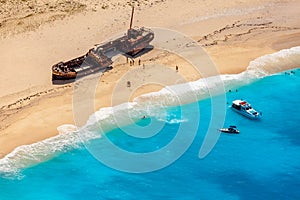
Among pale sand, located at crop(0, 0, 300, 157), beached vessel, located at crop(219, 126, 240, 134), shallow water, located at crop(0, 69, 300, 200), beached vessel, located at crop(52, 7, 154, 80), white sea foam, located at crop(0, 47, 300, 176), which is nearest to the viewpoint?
shallow water, located at crop(0, 69, 300, 200)

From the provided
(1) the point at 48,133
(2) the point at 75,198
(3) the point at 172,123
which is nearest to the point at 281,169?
(3) the point at 172,123

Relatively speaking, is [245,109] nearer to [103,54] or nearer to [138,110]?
[138,110]

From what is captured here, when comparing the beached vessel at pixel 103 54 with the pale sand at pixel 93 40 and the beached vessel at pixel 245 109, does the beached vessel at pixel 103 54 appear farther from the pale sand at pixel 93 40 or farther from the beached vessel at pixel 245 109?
the beached vessel at pixel 245 109

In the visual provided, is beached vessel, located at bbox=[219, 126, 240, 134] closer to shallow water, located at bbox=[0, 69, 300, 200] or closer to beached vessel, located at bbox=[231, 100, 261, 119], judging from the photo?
shallow water, located at bbox=[0, 69, 300, 200]

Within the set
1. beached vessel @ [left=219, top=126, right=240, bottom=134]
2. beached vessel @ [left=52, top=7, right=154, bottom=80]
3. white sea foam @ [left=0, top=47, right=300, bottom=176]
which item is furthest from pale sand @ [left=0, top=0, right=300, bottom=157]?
→ beached vessel @ [left=219, top=126, right=240, bottom=134]

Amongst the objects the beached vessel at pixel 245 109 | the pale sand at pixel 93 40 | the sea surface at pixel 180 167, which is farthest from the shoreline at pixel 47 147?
the beached vessel at pixel 245 109

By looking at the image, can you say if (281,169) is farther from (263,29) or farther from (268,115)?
(263,29)

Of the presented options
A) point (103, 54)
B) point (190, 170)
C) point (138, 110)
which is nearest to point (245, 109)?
point (138, 110)
